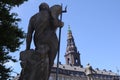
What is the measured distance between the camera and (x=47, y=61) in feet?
24.5

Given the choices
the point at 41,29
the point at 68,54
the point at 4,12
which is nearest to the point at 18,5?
the point at 4,12

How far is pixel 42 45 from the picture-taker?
24.8ft

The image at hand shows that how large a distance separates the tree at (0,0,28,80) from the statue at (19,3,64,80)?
7.49 m

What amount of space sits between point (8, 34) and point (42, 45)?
8510mm

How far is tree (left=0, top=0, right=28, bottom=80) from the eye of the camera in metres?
15.3

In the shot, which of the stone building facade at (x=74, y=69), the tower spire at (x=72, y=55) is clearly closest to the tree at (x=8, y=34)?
the stone building facade at (x=74, y=69)

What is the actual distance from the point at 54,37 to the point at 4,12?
9.03 metres

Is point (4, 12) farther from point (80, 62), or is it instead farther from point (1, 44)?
point (80, 62)

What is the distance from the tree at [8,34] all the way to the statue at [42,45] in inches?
295

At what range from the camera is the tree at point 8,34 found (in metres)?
15.3

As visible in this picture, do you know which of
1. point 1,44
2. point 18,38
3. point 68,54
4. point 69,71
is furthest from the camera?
point 68,54

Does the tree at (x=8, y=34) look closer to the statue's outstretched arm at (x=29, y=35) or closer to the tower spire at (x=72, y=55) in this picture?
the statue's outstretched arm at (x=29, y=35)

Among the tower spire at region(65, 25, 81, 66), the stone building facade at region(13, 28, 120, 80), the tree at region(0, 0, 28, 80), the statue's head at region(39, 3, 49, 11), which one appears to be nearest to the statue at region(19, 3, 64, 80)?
the statue's head at region(39, 3, 49, 11)

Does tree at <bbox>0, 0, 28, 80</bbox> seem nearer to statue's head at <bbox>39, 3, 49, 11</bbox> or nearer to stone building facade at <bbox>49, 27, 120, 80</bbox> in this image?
statue's head at <bbox>39, 3, 49, 11</bbox>
